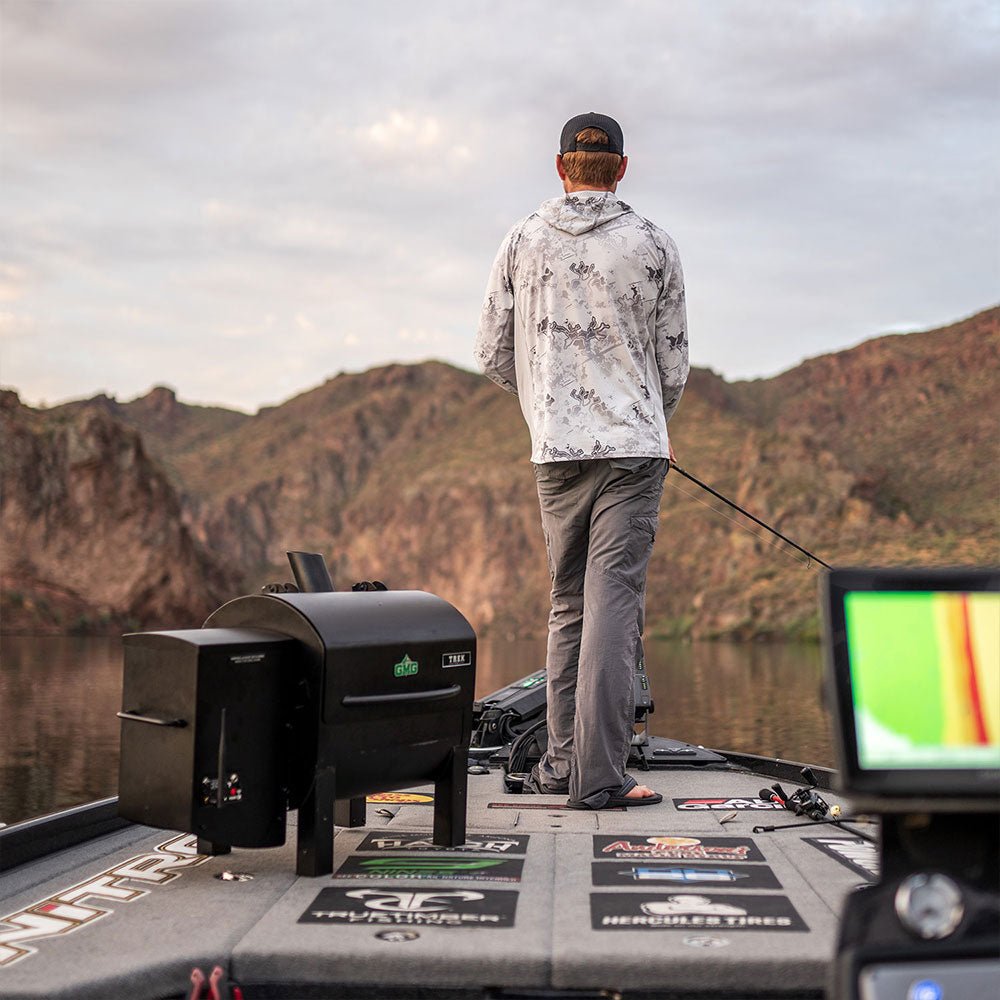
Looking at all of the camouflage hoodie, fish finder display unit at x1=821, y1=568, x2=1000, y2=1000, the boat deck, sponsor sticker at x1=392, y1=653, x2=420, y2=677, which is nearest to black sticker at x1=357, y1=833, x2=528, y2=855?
the boat deck

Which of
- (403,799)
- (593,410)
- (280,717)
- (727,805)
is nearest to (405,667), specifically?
(280,717)

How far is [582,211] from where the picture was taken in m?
3.36

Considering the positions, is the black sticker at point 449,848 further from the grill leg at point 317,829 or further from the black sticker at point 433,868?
the grill leg at point 317,829

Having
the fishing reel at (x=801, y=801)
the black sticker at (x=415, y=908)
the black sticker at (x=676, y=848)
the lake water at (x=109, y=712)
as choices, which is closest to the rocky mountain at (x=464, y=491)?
the lake water at (x=109, y=712)

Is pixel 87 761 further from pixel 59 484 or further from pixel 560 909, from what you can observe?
pixel 59 484

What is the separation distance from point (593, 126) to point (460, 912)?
2330mm

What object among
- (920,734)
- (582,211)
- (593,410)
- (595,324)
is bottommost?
(920,734)

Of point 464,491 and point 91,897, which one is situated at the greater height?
point 464,491

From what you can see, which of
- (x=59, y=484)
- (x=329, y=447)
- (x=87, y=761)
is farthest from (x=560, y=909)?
(x=329, y=447)

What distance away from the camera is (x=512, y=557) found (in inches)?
2395

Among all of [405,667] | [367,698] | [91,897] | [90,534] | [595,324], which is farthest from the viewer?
[90,534]

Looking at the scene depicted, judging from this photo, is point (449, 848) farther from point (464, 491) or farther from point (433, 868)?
point (464, 491)

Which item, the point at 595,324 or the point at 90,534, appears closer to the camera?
the point at 595,324

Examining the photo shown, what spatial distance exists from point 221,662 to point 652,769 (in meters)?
1.99
